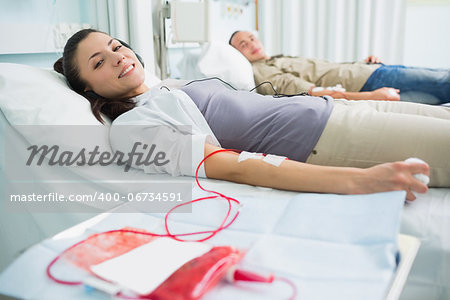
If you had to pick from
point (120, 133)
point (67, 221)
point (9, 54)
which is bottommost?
point (67, 221)

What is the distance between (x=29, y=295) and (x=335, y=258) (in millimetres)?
498

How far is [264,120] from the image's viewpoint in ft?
4.25

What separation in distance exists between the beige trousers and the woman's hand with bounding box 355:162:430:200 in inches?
7.5

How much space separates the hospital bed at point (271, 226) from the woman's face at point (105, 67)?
19 centimetres

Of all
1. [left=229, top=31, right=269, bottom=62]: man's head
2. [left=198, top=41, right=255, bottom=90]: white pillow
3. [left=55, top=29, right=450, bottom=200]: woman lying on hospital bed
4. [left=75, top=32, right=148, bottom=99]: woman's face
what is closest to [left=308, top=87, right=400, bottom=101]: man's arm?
[left=198, top=41, right=255, bottom=90]: white pillow

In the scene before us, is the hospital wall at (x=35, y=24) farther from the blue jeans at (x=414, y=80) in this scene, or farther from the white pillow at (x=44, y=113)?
the blue jeans at (x=414, y=80)

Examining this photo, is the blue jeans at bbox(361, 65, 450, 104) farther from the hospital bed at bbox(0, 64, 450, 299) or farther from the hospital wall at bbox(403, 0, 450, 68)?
the hospital bed at bbox(0, 64, 450, 299)

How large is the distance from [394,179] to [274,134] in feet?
1.43

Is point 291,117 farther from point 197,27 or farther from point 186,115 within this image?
point 197,27

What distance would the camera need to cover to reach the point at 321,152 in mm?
1203

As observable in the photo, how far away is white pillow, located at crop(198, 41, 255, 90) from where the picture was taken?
246 cm

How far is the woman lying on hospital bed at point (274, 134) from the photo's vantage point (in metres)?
1.02

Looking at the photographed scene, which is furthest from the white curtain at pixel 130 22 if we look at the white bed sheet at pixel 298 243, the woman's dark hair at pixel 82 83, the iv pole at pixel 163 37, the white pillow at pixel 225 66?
the white bed sheet at pixel 298 243

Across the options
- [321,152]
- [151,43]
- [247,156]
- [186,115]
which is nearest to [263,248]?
[247,156]
